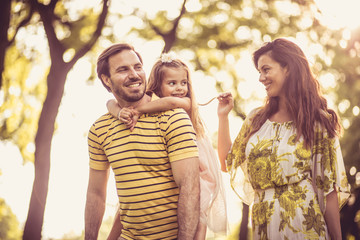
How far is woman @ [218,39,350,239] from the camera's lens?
11.6 ft

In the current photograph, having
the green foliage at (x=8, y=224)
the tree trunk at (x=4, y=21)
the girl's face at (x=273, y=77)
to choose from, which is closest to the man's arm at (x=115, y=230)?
the girl's face at (x=273, y=77)

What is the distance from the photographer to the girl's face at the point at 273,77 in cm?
389

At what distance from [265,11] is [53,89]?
707 centimetres

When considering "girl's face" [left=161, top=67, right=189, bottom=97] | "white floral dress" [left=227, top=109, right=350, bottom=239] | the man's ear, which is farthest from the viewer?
"girl's face" [left=161, top=67, right=189, bottom=97]

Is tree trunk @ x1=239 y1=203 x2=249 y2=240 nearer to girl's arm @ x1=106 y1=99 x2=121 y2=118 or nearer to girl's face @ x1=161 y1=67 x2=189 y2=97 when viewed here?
girl's face @ x1=161 y1=67 x2=189 y2=97

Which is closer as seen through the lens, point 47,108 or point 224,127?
point 224,127

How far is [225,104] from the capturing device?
166 inches

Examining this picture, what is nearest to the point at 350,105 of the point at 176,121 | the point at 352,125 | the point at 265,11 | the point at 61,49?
the point at 352,125

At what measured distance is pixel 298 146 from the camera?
3639 millimetres

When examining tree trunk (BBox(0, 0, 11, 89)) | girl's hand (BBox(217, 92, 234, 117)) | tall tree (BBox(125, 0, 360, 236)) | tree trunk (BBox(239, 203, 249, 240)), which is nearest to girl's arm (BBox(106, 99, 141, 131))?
girl's hand (BBox(217, 92, 234, 117))

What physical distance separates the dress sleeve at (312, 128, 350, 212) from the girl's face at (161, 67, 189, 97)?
1446mm

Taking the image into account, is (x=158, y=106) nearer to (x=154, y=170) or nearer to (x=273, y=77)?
(x=154, y=170)

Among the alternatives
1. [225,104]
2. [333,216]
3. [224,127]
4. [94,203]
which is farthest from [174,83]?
[333,216]

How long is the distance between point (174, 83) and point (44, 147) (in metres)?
6.18
